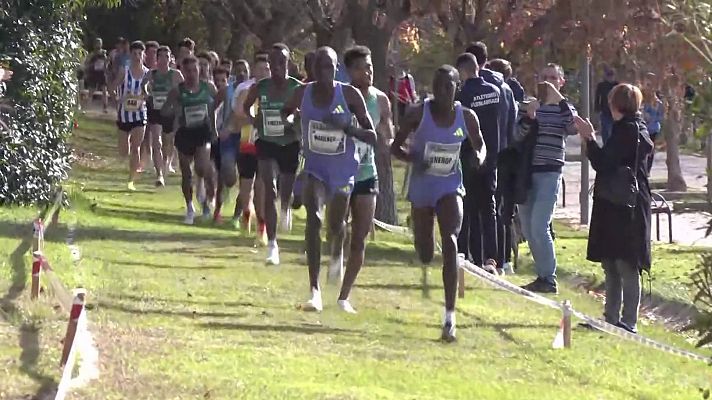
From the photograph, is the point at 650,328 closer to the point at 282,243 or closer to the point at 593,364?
the point at 593,364

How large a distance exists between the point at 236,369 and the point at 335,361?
31.7 inches

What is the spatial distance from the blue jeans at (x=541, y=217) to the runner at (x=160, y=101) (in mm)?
5505

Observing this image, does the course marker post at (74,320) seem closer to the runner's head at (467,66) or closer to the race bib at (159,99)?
the runner's head at (467,66)

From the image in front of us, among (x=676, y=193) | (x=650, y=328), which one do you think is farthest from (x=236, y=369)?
(x=676, y=193)

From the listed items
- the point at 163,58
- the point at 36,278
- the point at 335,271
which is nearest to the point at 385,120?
the point at 335,271

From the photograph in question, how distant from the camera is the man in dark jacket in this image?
42.1 ft

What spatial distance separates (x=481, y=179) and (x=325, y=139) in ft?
9.66

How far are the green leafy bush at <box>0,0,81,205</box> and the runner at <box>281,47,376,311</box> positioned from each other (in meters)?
5.07

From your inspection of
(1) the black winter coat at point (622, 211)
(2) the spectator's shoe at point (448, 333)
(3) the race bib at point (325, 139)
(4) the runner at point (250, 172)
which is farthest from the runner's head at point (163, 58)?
(2) the spectator's shoe at point (448, 333)

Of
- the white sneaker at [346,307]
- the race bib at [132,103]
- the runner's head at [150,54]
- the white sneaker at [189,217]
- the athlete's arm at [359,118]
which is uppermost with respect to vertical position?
the runner's head at [150,54]

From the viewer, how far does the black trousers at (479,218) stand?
1338 centimetres

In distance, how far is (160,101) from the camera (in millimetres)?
19344

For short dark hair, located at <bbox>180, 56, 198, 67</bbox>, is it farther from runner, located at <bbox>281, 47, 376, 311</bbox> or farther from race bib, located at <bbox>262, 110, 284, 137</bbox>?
runner, located at <bbox>281, 47, 376, 311</bbox>

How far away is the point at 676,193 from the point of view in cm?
2583
